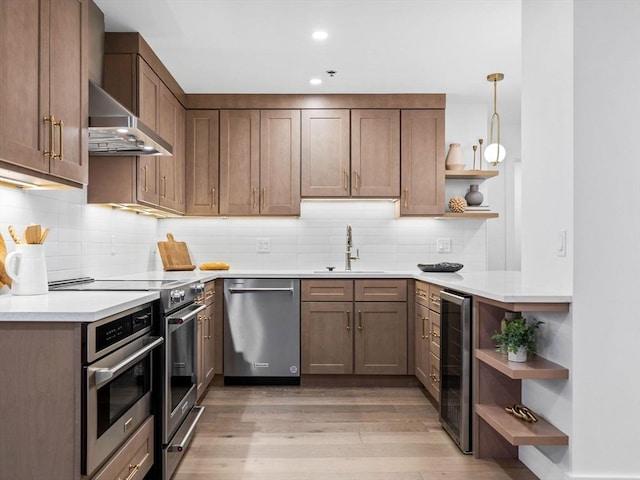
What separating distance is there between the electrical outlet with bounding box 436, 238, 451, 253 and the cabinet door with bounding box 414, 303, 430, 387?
0.93 m

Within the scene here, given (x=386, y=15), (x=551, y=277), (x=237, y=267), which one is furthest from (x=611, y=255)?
(x=237, y=267)

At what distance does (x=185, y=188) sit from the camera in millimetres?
4496

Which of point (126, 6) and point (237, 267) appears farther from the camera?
point (237, 267)

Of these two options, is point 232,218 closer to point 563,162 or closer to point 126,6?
point 126,6

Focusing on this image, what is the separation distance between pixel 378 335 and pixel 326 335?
421 millimetres

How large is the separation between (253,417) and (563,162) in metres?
2.40

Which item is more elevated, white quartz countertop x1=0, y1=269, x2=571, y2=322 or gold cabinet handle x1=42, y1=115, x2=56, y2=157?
gold cabinet handle x1=42, y1=115, x2=56, y2=157

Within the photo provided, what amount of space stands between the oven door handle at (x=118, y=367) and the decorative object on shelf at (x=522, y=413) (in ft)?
5.57

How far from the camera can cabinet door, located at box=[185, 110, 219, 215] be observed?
14.8ft

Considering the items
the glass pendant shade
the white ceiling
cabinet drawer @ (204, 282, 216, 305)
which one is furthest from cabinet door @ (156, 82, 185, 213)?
the glass pendant shade

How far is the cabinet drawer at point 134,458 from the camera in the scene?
1.81 meters

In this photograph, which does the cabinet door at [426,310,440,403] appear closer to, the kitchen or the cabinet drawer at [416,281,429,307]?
the cabinet drawer at [416,281,429,307]

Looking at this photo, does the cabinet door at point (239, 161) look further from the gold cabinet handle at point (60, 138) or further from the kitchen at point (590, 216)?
the gold cabinet handle at point (60, 138)

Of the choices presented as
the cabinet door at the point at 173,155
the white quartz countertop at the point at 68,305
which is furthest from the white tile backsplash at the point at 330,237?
the white quartz countertop at the point at 68,305
